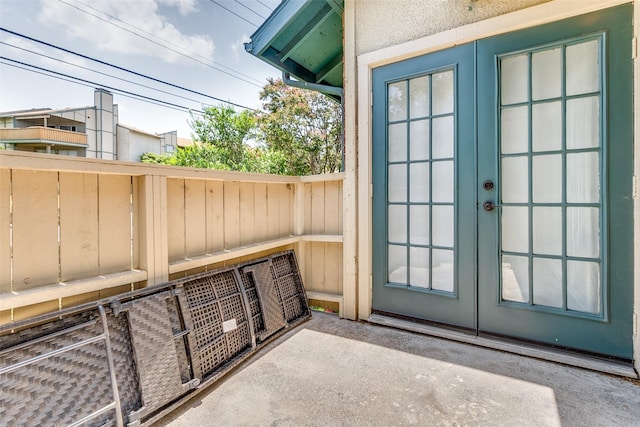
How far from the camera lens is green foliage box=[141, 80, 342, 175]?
749cm

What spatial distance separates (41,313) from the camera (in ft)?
4.31

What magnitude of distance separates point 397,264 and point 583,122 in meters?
1.58

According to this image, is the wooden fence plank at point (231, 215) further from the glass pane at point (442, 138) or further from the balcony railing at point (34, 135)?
the balcony railing at point (34, 135)

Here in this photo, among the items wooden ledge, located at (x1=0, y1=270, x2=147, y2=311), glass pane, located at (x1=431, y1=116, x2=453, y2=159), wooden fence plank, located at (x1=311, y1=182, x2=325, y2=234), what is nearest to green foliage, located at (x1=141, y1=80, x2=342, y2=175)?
wooden fence plank, located at (x1=311, y1=182, x2=325, y2=234)

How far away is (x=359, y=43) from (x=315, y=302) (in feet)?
8.15

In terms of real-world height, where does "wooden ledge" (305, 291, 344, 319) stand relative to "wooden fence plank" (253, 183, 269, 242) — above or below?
below

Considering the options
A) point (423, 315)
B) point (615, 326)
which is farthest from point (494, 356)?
point (615, 326)

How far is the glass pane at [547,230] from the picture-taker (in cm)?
193

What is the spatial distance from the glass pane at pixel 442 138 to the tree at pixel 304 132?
17.5 ft

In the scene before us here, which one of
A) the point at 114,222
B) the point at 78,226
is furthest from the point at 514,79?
the point at 78,226

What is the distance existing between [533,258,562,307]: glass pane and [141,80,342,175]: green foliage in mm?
6029

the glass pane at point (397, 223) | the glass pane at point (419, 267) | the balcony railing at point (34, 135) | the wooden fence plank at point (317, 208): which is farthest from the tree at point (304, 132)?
the balcony railing at point (34, 135)

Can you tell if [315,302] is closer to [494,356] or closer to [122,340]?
[494,356]

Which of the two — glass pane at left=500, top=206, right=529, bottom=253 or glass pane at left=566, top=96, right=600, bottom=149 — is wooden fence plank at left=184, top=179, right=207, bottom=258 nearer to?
glass pane at left=500, top=206, right=529, bottom=253
